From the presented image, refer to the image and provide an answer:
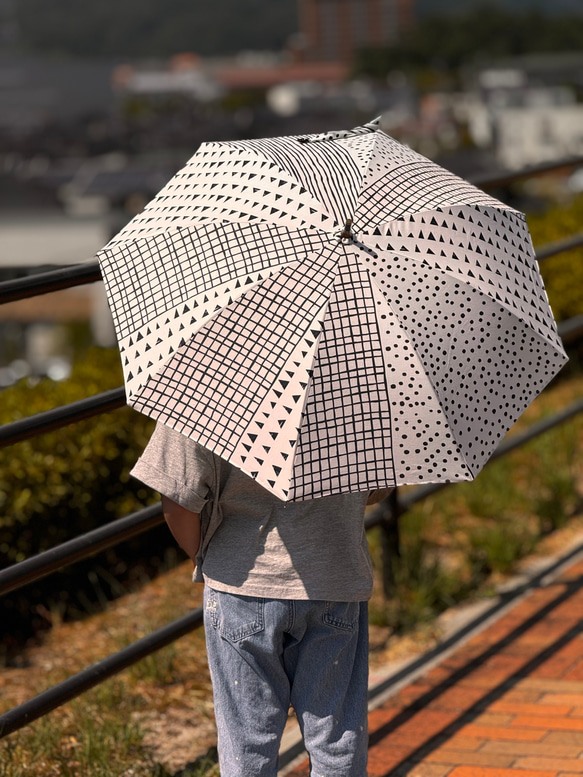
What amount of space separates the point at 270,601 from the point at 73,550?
714 mm

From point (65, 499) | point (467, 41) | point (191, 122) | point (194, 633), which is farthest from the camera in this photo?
point (467, 41)

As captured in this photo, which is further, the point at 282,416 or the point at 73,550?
the point at 73,550

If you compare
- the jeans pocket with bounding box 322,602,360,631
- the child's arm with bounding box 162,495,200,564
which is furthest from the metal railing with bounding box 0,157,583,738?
the jeans pocket with bounding box 322,602,360,631

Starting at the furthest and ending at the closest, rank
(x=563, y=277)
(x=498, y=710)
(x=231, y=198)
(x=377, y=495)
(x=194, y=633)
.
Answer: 1. (x=563, y=277)
2. (x=194, y=633)
3. (x=498, y=710)
4. (x=377, y=495)
5. (x=231, y=198)

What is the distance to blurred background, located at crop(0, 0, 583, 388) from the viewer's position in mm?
41281

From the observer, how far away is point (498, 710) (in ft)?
9.40

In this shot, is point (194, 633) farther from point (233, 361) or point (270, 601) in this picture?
point (233, 361)

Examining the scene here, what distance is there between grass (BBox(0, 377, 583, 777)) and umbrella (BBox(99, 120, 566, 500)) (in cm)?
119

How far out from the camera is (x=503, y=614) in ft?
11.3

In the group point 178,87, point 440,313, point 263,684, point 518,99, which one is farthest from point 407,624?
point 178,87

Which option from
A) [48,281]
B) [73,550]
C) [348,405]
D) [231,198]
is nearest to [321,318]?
[348,405]

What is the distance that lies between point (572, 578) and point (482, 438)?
2.09 meters

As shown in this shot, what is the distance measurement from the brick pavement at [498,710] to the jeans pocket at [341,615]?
89cm

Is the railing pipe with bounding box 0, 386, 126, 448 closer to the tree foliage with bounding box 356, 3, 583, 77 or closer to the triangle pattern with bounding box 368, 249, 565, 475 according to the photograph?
the triangle pattern with bounding box 368, 249, 565, 475
